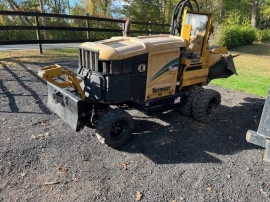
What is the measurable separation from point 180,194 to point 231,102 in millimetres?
3838

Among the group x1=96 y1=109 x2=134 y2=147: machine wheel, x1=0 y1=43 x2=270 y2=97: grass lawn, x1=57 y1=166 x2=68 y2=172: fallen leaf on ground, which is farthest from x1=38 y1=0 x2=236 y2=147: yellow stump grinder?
x1=0 y1=43 x2=270 y2=97: grass lawn

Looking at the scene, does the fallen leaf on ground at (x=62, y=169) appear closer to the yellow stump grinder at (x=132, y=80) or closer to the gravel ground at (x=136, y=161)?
the gravel ground at (x=136, y=161)

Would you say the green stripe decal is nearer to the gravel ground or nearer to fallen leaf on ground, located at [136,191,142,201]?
the gravel ground

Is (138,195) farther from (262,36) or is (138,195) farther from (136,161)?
(262,36)

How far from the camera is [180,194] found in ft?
9.95

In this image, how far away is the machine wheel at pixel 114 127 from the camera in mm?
3750

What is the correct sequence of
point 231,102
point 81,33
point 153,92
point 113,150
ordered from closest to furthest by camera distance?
1. point 113,150
2. point 153,92
3. point 231,102
4. point 81,33

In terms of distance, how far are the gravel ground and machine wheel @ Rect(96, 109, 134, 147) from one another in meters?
0.14

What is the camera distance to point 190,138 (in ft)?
14.3

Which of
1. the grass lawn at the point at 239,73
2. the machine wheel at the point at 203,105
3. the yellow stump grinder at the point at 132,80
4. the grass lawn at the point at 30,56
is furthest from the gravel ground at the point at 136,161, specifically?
the grass lawn at the point at 30,56

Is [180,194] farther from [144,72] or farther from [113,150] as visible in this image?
[144,72]

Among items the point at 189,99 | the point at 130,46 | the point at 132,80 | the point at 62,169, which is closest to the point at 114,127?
the point at 132,80

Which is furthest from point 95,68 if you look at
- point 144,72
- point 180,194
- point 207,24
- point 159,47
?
point 207,24

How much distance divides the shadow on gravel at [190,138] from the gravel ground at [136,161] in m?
0.01
